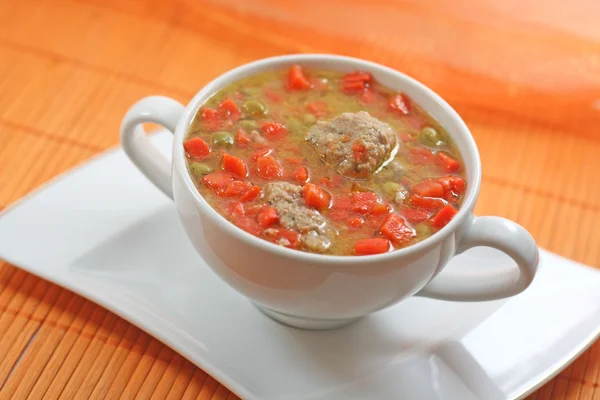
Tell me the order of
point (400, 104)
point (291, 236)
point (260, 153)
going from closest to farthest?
point (291, 236) → point (260, 153) → point (400, 104)

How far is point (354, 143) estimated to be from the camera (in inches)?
85.7

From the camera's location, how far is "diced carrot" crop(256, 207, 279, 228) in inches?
78.1

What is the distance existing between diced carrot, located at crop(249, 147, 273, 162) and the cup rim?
189 mm

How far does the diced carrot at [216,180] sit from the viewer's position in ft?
6.81

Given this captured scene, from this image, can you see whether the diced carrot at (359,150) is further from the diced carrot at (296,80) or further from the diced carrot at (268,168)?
the diced carrot at (296,80)

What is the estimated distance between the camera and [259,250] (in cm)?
190

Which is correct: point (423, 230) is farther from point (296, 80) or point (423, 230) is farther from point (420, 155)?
point (296, 80)

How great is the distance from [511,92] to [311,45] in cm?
88

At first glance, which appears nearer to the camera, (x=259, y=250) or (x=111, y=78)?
(x=259, y=250)

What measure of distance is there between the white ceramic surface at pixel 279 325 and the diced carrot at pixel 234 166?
41 cm

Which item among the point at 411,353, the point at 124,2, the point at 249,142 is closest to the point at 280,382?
the point at 411,353

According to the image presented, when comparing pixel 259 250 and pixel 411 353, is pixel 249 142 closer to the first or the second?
pixel 259 250

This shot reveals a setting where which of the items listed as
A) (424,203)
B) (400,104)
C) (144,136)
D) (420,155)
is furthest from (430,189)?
(144,136)

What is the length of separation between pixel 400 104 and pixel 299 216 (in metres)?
0.62
